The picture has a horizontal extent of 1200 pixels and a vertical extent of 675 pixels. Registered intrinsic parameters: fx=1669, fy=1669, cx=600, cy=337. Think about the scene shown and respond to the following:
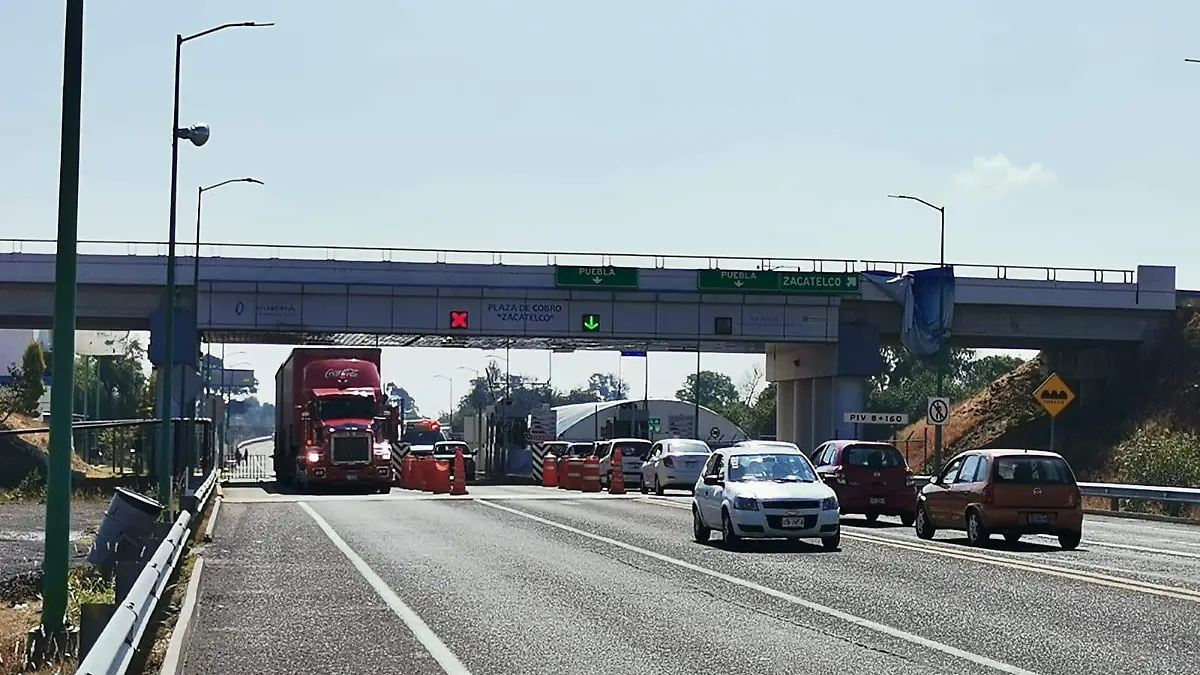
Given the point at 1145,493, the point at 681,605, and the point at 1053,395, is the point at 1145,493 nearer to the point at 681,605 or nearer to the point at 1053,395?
the point at 1053,395

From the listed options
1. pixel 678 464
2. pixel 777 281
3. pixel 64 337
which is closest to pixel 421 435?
pixel 777 281

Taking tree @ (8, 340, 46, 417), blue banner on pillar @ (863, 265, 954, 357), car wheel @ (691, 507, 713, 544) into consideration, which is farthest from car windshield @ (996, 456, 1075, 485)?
tree @ (8, 340, 46, 417)

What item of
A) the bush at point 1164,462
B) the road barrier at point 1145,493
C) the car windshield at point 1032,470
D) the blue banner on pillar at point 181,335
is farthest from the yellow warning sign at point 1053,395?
the blue banner on pillar at point 181,335

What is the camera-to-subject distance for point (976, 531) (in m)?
25.1

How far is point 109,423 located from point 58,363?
410cm

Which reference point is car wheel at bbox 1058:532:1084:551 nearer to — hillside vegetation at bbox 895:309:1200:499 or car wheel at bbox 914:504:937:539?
car wheel at bbox 914:504:937:539

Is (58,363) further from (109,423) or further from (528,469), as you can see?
(528,469)

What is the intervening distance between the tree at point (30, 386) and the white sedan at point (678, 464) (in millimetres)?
34959

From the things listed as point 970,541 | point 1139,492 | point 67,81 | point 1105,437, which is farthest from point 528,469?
point 67,81

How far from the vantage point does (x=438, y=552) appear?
77.6 ft

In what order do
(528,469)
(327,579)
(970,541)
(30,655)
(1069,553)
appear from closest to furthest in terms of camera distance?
(30,655), (327,579), (1069,553), (970,541), (528,469)

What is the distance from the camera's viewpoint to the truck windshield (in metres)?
49.6

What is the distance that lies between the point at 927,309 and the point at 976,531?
29.3 meters

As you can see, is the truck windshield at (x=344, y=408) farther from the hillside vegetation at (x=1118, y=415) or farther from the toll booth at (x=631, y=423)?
the toll booth at (x=631, y=423)
